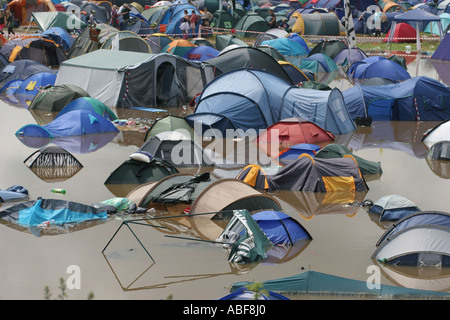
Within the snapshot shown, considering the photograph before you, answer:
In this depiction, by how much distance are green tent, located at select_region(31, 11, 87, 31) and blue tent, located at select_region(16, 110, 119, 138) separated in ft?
70.5

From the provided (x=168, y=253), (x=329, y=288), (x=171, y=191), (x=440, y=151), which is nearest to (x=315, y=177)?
(x=171, y=191)

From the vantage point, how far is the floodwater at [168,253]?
1148 centimetres

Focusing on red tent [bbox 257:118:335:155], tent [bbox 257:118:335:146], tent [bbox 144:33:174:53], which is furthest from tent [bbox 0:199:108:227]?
tent [bbox 144:33:174:53]

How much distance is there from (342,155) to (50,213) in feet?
24.1

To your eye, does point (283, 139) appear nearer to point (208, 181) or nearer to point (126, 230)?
point (208, 181)

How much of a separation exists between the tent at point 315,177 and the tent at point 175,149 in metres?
2.11

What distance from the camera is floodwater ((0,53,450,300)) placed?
11477 mm

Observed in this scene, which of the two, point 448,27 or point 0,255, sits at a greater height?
point 448,27

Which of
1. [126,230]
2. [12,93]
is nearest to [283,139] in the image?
A: [126,230]

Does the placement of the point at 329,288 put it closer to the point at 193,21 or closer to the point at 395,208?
the point at 395,208

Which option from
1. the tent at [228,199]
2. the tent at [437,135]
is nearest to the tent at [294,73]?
the tent at [437,135]

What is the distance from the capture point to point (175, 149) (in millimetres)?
18578

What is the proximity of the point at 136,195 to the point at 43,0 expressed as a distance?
3608 centimetres

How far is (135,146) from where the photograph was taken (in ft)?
69.4
